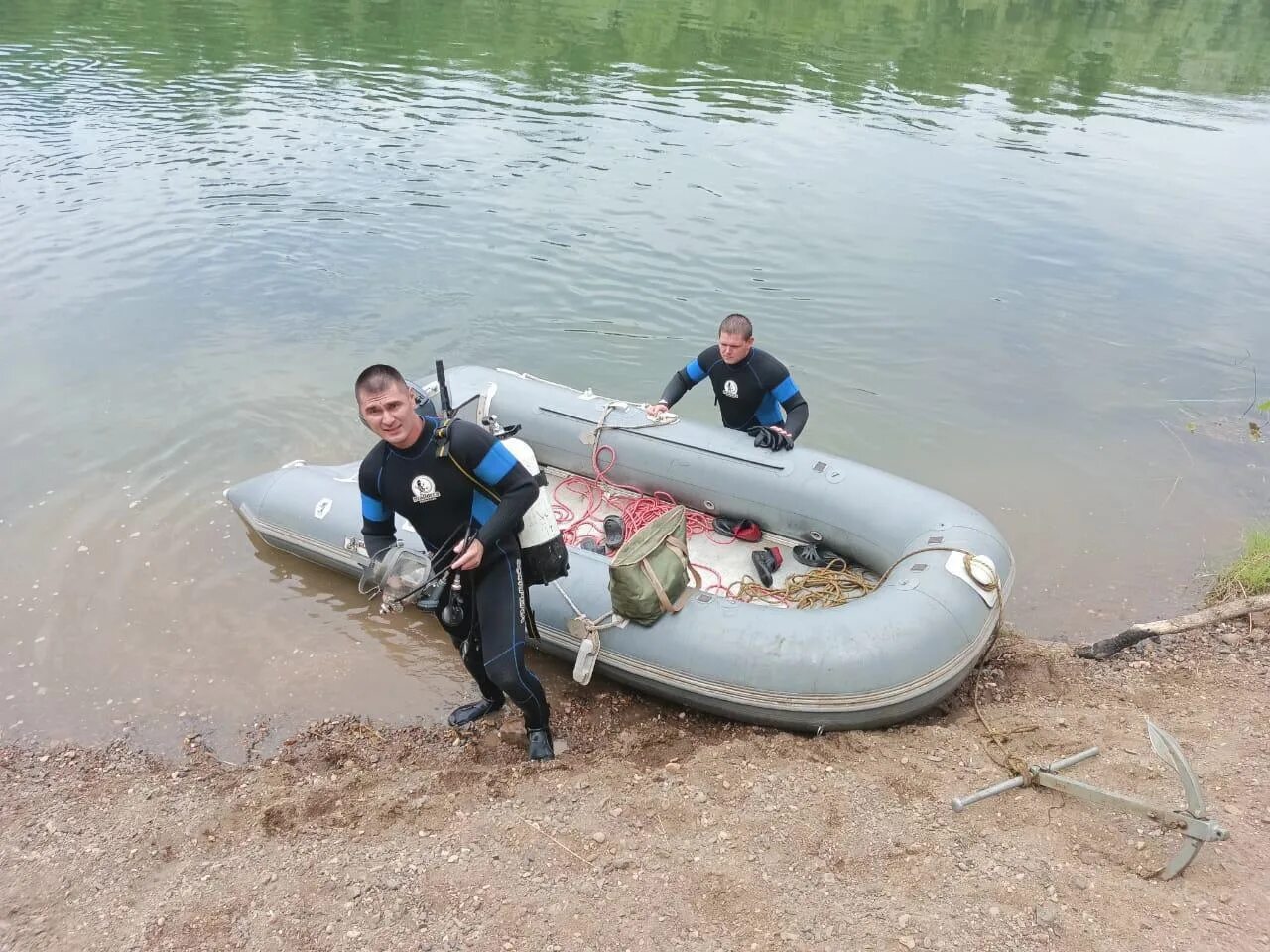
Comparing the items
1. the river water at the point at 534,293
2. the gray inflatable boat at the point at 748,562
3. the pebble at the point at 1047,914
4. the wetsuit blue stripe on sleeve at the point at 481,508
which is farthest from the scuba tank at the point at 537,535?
the pebble at the point at 1047,914

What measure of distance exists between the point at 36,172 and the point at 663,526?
36.5 feet

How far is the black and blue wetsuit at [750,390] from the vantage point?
5.09m

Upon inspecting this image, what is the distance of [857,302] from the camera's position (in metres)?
8.78

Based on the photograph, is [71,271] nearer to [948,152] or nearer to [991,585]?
[991,585]

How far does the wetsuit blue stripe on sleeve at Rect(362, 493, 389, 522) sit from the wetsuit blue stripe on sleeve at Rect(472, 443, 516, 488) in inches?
20.0

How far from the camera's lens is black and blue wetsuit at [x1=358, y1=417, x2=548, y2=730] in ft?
10.5

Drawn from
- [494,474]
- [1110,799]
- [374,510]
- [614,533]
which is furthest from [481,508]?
[1110,799]

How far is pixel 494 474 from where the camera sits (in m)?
3.21

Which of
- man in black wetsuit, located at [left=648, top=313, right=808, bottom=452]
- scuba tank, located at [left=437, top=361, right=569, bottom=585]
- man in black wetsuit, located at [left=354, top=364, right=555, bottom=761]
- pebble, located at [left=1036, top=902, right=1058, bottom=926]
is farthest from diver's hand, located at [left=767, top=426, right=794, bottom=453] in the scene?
pebble, located at [left=1036, top=902, right=1058, bottom=926]

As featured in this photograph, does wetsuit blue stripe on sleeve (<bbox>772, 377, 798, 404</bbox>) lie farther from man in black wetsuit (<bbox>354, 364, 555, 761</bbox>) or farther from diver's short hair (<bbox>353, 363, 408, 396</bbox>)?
diver's short hair (<bbox>353, 363, 408, 396</bbox>)

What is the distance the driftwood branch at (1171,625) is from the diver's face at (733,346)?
236 centimetres

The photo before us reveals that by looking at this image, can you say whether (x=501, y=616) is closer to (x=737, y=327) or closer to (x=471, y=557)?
Result: (x=471, y=557)

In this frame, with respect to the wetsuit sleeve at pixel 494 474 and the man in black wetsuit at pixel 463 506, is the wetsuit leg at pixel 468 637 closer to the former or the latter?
the man in black wetsuit at pixel 463 506

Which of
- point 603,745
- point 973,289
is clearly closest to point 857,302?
point 973,289
